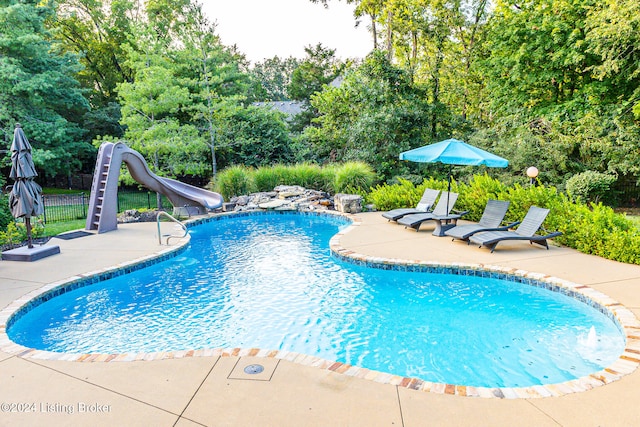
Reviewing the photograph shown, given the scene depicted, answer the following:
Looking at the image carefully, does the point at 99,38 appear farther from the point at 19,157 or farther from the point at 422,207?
the point at 422,207

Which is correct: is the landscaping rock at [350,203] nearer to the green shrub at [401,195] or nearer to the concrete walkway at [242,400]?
the green shrub at [401,195]

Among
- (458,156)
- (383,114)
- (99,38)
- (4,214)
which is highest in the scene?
(99,38)

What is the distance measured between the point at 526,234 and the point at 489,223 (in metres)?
Answer: 0.90

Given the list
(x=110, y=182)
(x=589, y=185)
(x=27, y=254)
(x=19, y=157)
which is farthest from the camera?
(x=589, y=185)

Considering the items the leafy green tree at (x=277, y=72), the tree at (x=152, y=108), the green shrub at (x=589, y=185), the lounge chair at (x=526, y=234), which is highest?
the leafy green tree at (x=277, y=72)

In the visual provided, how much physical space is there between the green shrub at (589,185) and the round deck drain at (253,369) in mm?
11699

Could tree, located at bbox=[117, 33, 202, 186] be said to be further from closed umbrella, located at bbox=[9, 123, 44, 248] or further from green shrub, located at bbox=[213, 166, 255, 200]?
closed umbrella, located at bbox=[9, 123, 44, 248]

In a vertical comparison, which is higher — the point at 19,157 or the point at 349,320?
the point at 19,157

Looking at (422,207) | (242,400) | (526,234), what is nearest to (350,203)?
(422,207)

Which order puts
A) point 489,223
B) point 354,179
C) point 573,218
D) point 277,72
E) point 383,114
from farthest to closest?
point 277,72
point 383,114
point 354,179
point 489,223
point 573,218

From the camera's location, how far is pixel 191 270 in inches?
306

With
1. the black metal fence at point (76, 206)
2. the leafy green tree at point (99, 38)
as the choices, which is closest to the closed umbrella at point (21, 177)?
the black metal fence at point (76, 206)

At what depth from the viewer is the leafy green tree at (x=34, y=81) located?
15375 millimetres

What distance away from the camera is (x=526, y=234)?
26.2ft
